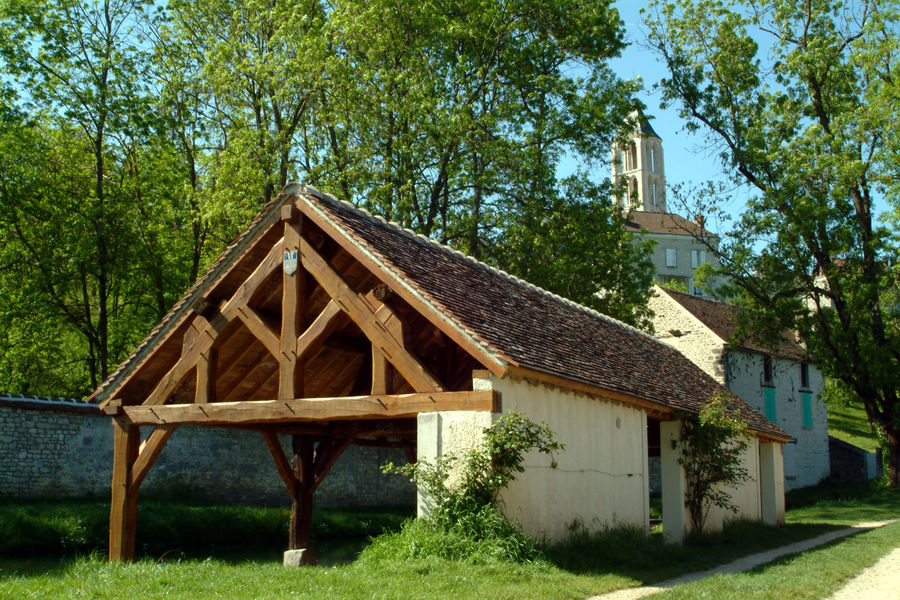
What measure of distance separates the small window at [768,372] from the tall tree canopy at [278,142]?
27.5ft

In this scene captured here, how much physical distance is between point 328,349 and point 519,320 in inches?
121

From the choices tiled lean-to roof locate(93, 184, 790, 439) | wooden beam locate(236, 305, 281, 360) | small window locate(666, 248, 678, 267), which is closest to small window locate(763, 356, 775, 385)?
tiled lean-to roof locate(93, 184, 790, 439)

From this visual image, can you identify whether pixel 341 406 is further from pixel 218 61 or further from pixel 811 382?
pixel 811 382

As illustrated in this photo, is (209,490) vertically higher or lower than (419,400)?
lower

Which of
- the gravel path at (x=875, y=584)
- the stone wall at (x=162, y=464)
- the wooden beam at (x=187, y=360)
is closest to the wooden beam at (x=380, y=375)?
the wooden beam at (x=187, y=360)

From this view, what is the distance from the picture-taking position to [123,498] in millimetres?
11906

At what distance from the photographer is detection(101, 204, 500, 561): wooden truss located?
32.7ft

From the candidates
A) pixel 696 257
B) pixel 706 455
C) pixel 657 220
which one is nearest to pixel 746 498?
pixel 706 455

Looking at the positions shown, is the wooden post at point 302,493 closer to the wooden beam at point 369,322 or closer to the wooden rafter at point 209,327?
the wooden rafter at point 209,327

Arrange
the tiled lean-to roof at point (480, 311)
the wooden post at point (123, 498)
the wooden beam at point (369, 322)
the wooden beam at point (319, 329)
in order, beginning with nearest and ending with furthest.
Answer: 1. the wooden beam at point (369, 322)
2. the tiled lean-to roof at point (480, 311)
3. the wooden beam at point (319, 329)
4. the wooden post at point (123, 498)

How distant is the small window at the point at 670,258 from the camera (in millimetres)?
67250

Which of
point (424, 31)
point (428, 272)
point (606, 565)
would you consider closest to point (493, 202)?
point (424, 31)

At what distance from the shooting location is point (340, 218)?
10828mm

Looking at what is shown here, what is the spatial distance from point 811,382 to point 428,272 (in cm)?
2734
